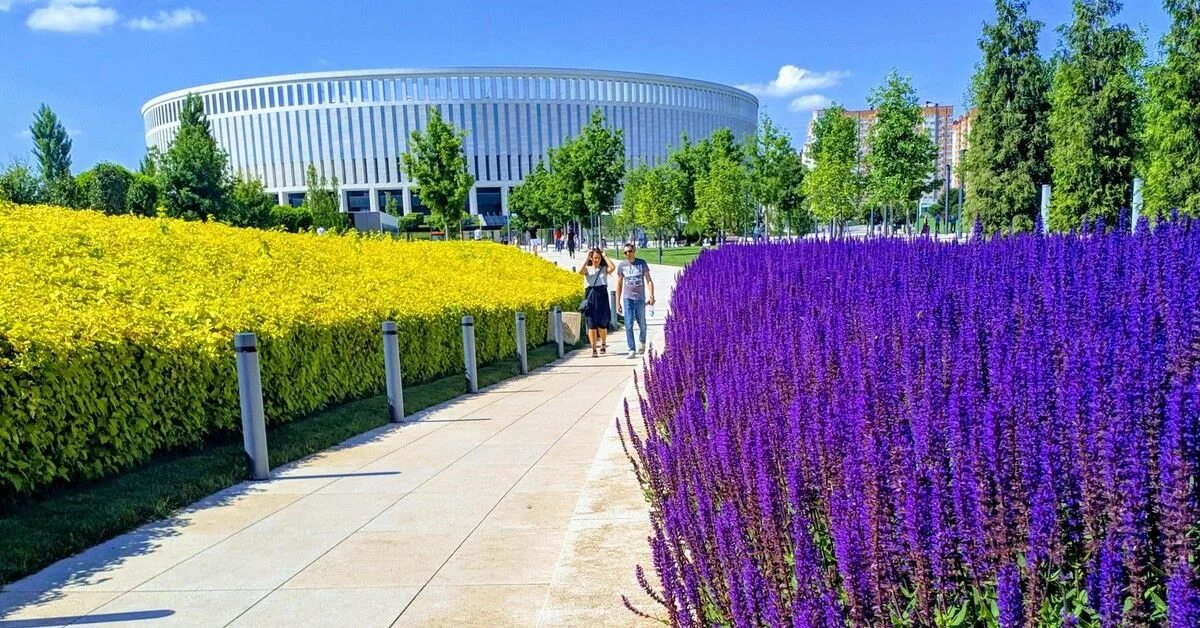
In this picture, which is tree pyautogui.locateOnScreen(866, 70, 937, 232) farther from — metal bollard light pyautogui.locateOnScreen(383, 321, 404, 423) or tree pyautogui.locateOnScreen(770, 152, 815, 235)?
metal bollard light pyautogui.locateOnScreen(383, 321, 404, 423)

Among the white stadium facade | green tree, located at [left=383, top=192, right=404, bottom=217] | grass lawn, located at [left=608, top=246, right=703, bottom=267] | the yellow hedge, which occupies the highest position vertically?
the white stadium facade

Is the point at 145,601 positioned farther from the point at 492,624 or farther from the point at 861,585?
the point at 861,585

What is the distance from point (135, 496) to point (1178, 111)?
2109 cm

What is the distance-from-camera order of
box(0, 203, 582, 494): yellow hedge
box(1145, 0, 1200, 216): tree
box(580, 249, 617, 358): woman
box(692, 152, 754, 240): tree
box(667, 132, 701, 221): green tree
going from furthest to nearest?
box(667, 132, 701, 221): green tree, box(692, 152, 754, 240): tree, box(1145, 0, 1200, 216): tree, box(580, 249, 617, 358): woman, box(0, 203, 582, 494): yellow hedge

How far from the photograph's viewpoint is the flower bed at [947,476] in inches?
65.4

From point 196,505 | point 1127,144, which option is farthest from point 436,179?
point 196,505

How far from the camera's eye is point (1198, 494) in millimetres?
1880

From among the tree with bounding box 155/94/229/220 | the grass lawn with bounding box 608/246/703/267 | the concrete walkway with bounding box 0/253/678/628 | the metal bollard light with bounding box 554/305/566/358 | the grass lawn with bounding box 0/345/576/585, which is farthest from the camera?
the tree with bounding box 155/94/229/220

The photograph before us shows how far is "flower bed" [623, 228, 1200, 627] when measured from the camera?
5.45 feet

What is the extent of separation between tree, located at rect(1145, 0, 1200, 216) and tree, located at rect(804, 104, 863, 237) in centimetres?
1757

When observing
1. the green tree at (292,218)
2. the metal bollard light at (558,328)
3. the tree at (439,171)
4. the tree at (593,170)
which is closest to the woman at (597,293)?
the metal bollard light at (558,328)

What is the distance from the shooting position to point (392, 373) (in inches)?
309

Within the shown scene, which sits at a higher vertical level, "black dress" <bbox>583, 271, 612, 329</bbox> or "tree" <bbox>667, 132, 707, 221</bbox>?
"tree" <bbox>667, 132, 707, 221</bbox>

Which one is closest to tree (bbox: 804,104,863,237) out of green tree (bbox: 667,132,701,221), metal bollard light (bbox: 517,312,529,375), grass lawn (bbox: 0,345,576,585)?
green tree (bbox: 667,132,701,221)
